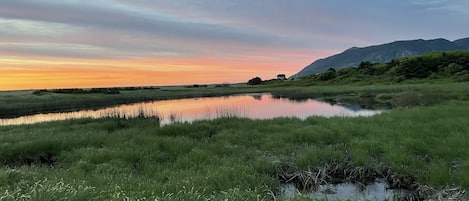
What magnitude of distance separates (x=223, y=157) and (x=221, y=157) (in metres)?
0.22

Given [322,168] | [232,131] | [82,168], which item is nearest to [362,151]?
[322,168]

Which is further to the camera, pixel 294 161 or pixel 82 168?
pixel 294 161

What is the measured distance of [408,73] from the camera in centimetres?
10525

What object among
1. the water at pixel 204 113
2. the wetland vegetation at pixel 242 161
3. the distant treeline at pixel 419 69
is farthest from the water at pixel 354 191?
the distant treeline at pixel 419 69

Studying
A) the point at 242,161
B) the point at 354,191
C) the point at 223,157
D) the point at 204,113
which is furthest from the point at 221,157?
the point at 204,113

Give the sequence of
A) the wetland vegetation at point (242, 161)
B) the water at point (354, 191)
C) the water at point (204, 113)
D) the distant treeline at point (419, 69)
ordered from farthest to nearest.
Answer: the distant treeline at point (419, 69) → the water at point (204, 113) → the water at point (354, 191) → the wetland vegetation at point (242, 161)

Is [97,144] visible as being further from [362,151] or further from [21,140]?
[362,151]

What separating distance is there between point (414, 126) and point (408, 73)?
94.3 m

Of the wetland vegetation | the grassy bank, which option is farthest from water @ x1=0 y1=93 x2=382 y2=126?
the wetland vegetation

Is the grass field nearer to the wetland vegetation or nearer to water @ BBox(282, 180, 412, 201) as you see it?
the wetland vegetation

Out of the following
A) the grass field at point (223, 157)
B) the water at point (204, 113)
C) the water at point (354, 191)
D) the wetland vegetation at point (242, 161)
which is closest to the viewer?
the wetland vegetation at point (242, 161)

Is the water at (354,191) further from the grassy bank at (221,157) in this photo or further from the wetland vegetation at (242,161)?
the grassy bank at (221,157)

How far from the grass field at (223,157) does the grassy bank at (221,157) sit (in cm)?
3

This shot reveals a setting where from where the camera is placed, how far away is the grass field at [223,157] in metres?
9.77
